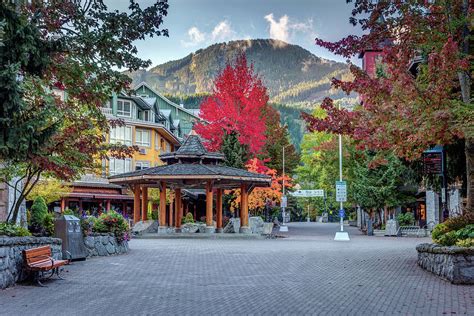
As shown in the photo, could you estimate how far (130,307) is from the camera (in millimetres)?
9234

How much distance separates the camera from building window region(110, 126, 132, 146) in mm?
52719

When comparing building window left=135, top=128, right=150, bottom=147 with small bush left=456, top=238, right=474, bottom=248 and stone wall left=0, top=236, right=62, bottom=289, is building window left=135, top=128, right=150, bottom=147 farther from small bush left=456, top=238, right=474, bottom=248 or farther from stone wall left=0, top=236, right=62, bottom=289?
small bush left=456, top=238, right=474, bottom=248

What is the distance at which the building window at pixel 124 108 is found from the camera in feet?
175

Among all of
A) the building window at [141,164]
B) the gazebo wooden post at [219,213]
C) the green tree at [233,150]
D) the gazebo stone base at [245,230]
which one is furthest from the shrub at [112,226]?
the building window at [141,164]

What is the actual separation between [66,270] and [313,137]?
51698 millimetres

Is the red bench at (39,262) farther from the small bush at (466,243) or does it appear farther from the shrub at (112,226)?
the small bush at (466,243)

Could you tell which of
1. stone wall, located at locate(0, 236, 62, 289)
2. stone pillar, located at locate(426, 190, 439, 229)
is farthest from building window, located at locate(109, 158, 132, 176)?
stone wall, located at locate(0, 236, 62, 289)

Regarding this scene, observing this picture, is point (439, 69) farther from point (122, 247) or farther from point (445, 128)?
point (122, 247)

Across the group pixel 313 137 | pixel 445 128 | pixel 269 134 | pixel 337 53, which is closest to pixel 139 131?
pixel 269 134

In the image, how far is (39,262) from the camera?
40.0ft

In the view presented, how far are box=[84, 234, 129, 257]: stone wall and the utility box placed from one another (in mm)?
1262

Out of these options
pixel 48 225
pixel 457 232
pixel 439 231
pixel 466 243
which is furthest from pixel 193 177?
pixel 466 243

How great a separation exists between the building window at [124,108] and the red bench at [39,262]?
41.1 meters

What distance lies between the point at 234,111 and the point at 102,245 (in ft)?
74.2
